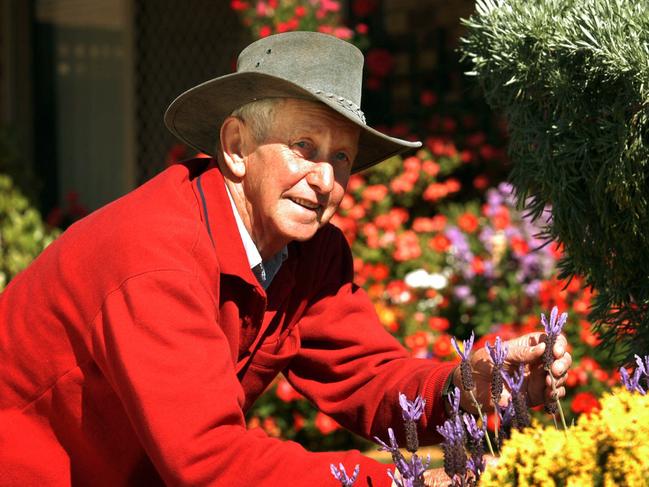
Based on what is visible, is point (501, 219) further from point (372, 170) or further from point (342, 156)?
point (342, 156)

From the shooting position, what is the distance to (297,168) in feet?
7.75

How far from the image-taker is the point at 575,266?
2459mm

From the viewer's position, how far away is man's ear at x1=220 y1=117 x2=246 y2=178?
2434 mm

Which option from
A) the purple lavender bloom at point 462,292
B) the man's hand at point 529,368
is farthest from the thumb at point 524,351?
the purple lavender bloom at point 462,292

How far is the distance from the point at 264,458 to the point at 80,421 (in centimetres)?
53

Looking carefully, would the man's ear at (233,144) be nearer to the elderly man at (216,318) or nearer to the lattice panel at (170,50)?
the elderly man at (216,318)

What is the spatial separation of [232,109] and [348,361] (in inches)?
29.3

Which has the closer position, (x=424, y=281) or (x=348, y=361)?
(x=348, y=361)

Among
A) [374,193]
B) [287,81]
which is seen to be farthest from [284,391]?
[287,81]

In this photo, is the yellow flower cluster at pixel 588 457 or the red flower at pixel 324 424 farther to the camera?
the red flower at pixel 324 424

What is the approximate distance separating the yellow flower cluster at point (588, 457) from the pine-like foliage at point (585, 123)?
79 centimetres

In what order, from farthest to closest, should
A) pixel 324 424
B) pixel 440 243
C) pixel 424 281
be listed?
1. pixel 440 243
2. pixel 424 281
3. pixel 324 424

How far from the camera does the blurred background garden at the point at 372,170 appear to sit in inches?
199

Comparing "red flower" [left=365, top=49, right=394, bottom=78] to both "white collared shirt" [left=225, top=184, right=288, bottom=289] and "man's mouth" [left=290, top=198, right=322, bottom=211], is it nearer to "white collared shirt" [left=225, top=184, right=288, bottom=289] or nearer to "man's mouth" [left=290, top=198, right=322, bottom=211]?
"white collared shirt" [left=225, top=184, right=288, bottom=289]
